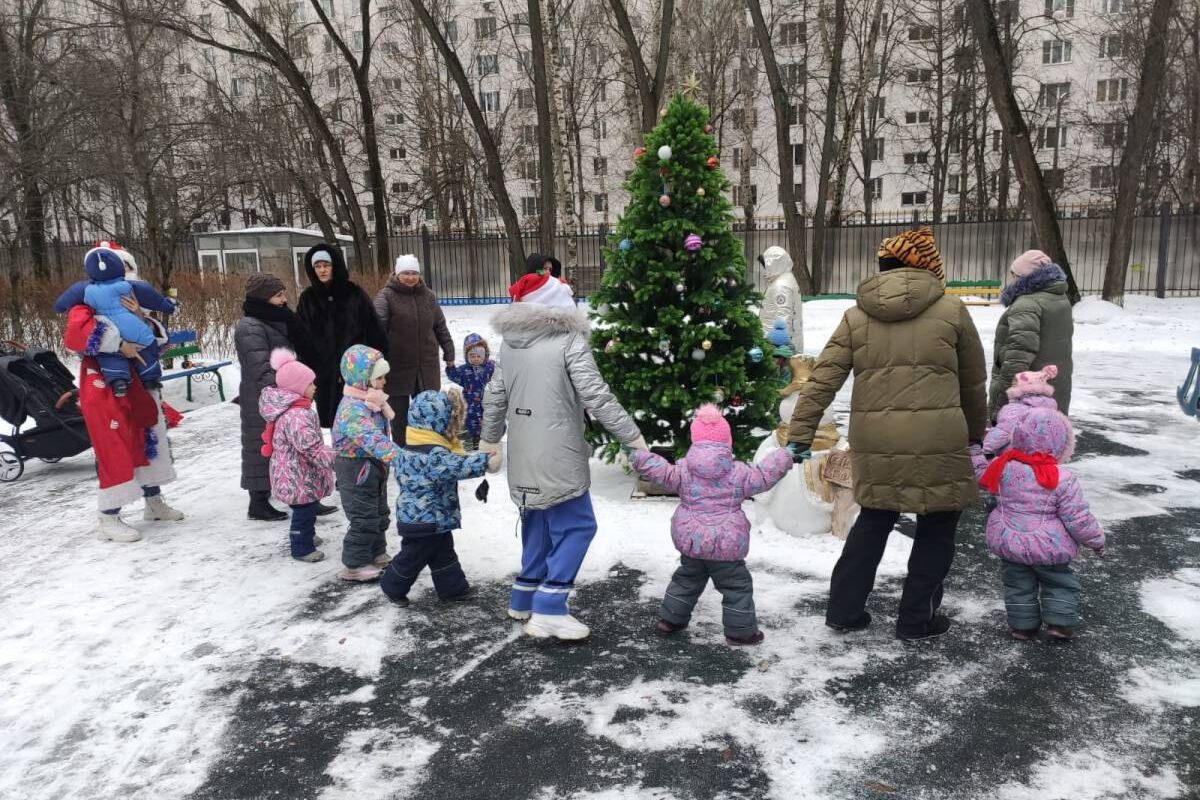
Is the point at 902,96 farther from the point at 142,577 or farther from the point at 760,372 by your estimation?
the point at 142,577

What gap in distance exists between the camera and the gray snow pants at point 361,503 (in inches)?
199

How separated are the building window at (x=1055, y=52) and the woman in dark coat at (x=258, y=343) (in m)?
45.0

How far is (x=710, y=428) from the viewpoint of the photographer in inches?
164

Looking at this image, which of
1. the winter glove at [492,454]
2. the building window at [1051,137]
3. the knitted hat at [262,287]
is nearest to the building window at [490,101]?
the building window at [1051,137]

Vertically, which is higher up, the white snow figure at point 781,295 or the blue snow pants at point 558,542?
the white snow figure at point 781,295

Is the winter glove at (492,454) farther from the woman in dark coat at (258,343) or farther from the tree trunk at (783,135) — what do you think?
the tree trunk at (783,135)

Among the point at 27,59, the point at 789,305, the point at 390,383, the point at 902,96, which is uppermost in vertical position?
the point at 902,96

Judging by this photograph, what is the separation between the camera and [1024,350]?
19.1 feet

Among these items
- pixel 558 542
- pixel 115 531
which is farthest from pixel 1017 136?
pixel 115 531

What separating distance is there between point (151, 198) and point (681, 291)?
15.7m

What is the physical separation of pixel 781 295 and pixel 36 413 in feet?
22.5

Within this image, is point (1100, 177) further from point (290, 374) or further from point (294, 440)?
point (294, 440)

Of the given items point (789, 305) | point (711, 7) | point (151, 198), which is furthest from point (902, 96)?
point (789, 305)

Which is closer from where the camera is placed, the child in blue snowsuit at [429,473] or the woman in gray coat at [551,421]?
the woman in gray coat at [551,421]
